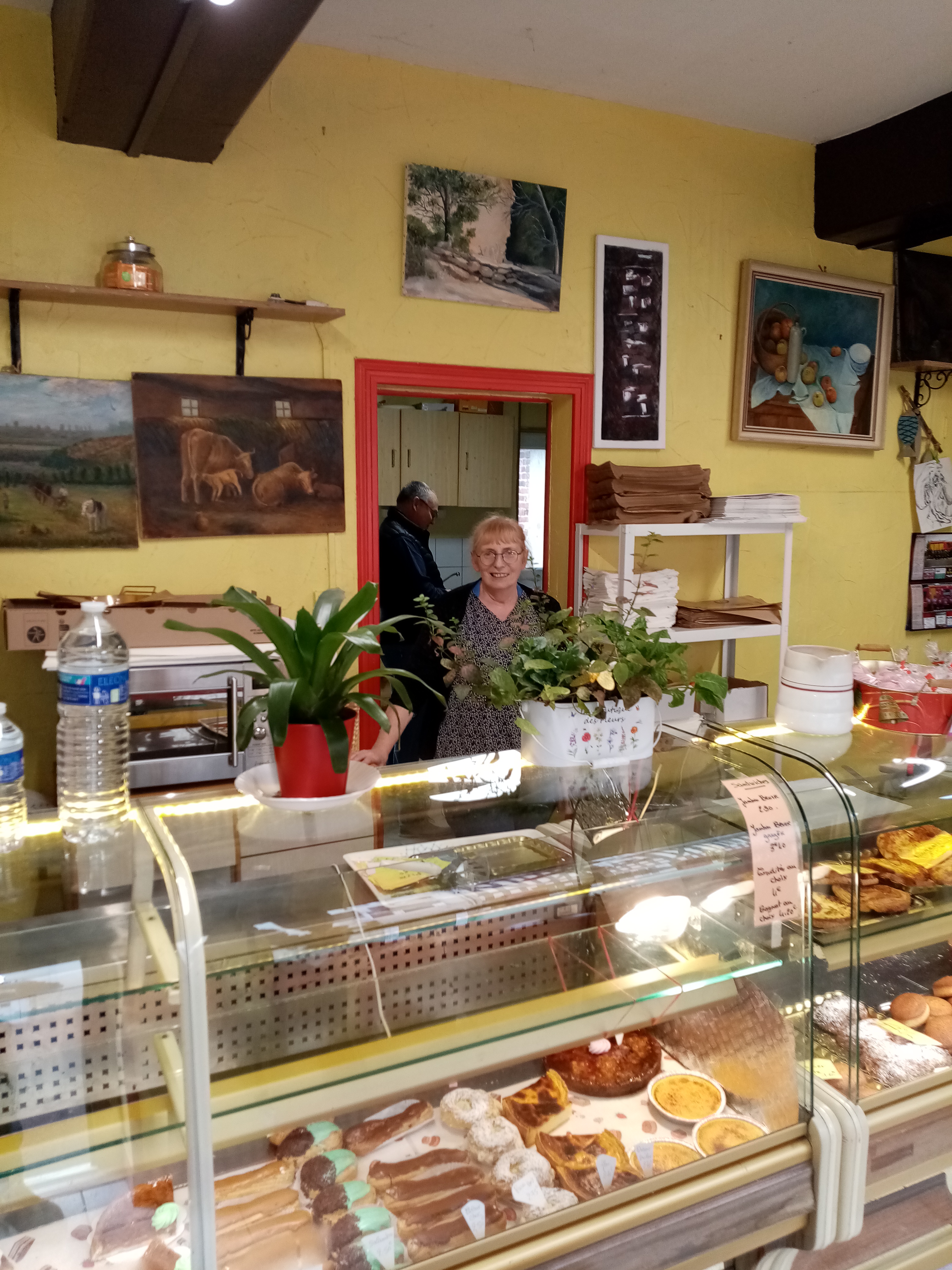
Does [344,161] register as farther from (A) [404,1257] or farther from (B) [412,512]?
(A) [404,1257]

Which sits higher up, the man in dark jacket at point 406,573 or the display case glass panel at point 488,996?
the man in dark jacket at point 406,573

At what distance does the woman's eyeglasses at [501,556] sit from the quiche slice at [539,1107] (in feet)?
6.27

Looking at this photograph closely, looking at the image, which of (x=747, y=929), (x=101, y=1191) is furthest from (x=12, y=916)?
(x=747, y=929)

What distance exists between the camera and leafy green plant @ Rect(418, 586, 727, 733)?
1.64 meters

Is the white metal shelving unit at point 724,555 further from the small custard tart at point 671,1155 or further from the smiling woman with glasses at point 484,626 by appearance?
the small custard tart at point 671,1155

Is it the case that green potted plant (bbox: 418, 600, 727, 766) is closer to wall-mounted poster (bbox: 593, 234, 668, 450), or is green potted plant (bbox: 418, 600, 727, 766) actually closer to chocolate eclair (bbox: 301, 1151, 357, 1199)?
chocolate eclair (bbox: 301, 1151, 357, 1199)

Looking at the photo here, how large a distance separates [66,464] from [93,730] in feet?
6.73

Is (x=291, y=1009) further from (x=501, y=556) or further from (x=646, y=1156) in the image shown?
(x=501, y=556)

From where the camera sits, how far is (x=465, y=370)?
3.72m

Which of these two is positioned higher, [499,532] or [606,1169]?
[499,532]

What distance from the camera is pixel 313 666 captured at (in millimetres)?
1379

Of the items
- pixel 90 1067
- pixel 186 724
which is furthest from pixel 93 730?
pixel 186 724

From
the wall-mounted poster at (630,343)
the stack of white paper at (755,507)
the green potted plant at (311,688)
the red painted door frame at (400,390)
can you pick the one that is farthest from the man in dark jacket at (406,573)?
the green potted plant at (311,688)

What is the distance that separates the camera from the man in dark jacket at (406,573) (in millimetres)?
3523
